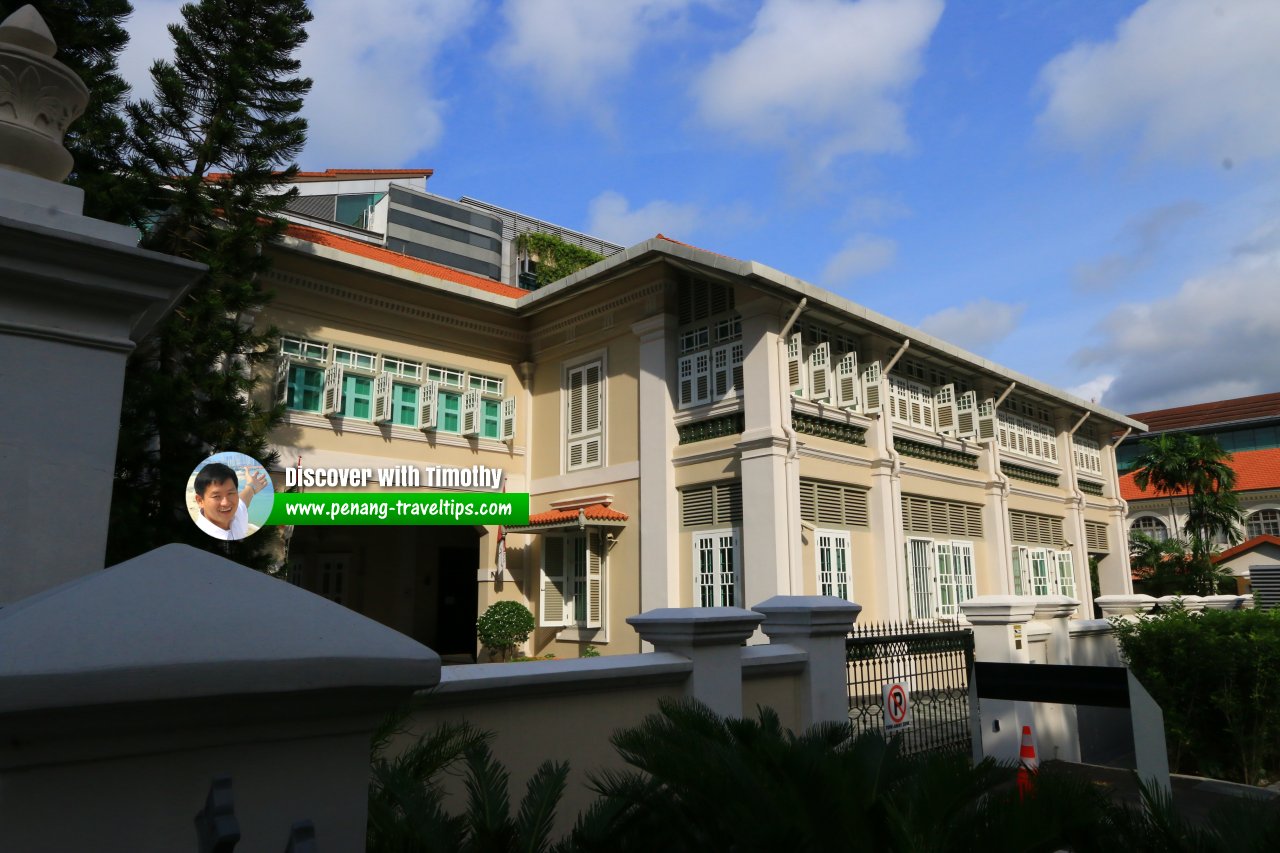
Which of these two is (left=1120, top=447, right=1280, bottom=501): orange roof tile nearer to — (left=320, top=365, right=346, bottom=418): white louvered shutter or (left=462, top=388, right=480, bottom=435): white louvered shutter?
(left=462, top=388, right=480, bottom=435): white louvered shutter

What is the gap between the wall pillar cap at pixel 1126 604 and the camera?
1088cm

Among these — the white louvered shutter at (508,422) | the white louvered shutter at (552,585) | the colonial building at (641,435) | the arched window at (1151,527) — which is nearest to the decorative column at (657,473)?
the colonial building at (641,435)

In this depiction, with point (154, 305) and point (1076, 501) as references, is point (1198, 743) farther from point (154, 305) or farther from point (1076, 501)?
point (1076, 501)

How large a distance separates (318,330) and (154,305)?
11089mm

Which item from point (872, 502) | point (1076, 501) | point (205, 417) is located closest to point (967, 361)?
point (872, 502)

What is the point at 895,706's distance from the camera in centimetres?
718

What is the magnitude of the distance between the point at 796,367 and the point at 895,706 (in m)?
7.03

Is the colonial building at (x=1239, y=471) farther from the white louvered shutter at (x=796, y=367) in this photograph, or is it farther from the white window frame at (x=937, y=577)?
the white louvered shutter at (x=796, y=367)

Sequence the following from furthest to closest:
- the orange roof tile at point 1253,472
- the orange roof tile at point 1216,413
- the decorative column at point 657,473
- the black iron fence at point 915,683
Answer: the orange roof tile at point 1216,413 → the orange roof tile at point 1253,472 → the decorative column at point 657,473 → the black iron fence at point 915,683

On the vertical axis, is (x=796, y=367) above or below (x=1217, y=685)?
above

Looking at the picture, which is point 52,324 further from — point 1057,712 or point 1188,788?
point 1188,788

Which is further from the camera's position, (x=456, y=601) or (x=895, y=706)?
(x=456, y=601)

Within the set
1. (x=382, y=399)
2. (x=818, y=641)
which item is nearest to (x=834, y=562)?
(x=818, y=641)

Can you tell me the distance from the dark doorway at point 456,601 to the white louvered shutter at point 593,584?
4.15m
